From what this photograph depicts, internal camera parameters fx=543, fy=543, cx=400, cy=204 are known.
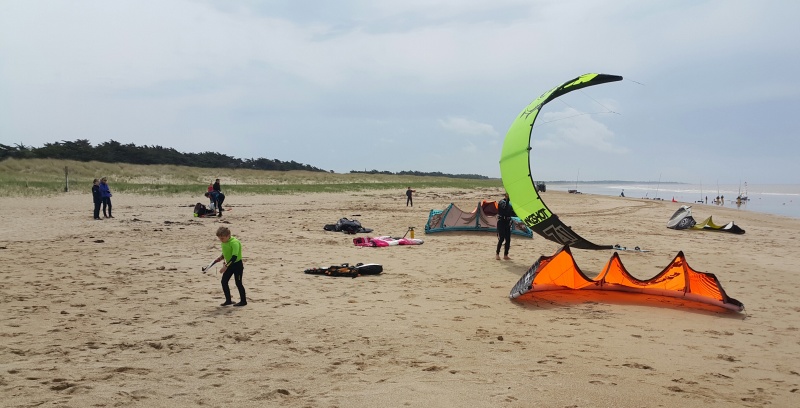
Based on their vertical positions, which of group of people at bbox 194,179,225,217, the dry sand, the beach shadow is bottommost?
the dry sand

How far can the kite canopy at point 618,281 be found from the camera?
778cm

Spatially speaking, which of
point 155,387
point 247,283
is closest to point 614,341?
point 155,387

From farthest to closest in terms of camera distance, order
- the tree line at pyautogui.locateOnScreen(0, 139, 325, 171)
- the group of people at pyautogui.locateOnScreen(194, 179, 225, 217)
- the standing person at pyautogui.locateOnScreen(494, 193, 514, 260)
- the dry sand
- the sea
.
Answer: the tree line at pyautogui.locateOnScreen(0, 139, 325, 171)
the sea
the group of people at pyautogui.locateOnScreen(194, 179, 225, 217)
the standing person at pyautogui.locateOnScreen(494, 193, 514, 260)
the dry sand

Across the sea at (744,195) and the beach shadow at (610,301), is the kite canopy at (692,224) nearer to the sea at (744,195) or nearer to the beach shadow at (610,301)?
the beach shadow at (610,301)

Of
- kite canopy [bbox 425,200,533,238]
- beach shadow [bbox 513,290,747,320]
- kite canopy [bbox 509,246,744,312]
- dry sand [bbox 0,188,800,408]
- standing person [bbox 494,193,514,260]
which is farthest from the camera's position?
kite canopy [bbox 425,200,533,238]

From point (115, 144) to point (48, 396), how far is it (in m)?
65.0

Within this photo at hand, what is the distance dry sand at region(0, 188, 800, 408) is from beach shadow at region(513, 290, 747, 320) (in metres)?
0.04

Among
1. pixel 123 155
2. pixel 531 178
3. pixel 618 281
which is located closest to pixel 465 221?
pixel 531 178

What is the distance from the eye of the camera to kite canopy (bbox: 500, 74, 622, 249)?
31.3ft

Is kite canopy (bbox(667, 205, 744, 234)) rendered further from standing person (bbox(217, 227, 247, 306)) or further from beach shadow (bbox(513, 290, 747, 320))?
standing person (bbox(217, 227, 247, 306))

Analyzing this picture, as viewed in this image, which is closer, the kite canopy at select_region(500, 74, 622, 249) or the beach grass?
the kite canopy at select_region(500, 74, 622, 249)

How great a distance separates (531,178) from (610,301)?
2526 mm

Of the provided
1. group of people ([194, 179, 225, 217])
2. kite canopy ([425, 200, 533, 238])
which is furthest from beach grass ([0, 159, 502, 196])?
kite canopy ([425, 200, 533, 238])

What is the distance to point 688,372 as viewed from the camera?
5199 mm
